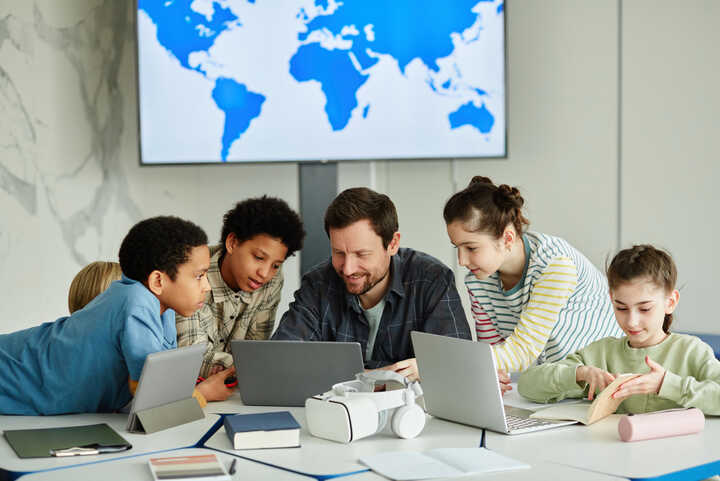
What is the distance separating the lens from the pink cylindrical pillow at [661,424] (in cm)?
157

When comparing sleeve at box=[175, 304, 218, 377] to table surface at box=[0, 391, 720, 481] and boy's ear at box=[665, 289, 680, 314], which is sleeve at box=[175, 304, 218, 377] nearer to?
table surface at box=[0, 391, 720, 481]

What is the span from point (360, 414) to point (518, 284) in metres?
0.90

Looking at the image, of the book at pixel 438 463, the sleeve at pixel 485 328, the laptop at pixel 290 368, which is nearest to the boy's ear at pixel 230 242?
the laptop at pixel 290 368

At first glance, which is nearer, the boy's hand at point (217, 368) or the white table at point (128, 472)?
the white table at point (128, 472)

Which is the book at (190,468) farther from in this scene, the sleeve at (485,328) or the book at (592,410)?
the sleeve at (485,328)

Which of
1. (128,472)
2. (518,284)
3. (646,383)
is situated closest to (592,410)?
(646,383)

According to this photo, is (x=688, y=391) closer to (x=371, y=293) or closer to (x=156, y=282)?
(x=371, y=293)

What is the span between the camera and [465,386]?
5.57 ft

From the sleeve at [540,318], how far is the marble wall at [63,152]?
2176 millimetres

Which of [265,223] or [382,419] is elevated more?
[265,223]

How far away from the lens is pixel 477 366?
166 centimetres

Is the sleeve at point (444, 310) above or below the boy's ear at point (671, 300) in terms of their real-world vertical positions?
below

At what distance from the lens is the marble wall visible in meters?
3.32

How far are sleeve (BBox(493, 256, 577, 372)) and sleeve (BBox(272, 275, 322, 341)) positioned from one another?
567 millimetres
